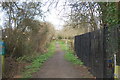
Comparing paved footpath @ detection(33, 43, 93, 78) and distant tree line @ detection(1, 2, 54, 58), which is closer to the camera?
paved footpath @ detection(33, 43, 93, 78)

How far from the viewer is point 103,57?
5.87 metres

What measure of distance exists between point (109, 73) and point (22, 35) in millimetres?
7111

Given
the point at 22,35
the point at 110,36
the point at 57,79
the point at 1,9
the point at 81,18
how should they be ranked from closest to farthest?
1. the point at 110,36
2. the point at 57,79
3. the point at 1,9
4. the point at 22,35
5. the point at 81,18

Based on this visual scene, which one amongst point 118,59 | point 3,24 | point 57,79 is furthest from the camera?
point 3,24

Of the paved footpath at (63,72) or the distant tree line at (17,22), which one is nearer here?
the paved footpath at (63,72)

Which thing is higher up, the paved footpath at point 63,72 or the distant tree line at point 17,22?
the distant tree line at point 17,22

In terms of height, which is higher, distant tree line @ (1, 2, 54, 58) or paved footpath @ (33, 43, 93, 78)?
distant tree line @ (1, 2, 54, 58)

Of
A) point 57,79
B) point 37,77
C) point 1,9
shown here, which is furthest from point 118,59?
point 1,9

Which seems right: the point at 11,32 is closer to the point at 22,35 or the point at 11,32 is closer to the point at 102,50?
the point at 22,35

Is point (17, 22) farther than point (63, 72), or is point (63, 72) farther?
point (17, 22)

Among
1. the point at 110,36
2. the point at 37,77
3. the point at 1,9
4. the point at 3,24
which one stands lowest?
the point at 37,77

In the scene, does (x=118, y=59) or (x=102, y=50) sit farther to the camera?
(x=102, y=50)

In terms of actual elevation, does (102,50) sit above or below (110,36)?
below

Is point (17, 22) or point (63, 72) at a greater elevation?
point (17, 22)
